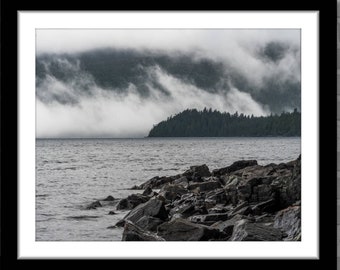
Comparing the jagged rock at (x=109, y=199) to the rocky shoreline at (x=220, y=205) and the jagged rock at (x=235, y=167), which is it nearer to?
the rocky shoreline at (x=220, y=205)

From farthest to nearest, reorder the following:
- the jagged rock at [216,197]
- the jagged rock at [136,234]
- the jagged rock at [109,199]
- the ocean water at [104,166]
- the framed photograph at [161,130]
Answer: the jagged rock at [216,197]
the jagged rock at [109,199]
the ocean water at [104,166]
the jagged rock at [136,234]
the framed photograph at [161,130]

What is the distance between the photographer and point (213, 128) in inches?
179

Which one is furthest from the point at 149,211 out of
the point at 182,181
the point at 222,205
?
the point at 222,205

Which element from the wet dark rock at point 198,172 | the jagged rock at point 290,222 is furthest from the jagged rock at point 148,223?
the jagged rock at point 290,222

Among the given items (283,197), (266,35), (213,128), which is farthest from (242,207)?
(266,35)

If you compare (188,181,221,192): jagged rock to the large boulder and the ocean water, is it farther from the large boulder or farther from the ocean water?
the large boulder

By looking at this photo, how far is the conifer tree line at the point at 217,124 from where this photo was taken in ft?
14.7

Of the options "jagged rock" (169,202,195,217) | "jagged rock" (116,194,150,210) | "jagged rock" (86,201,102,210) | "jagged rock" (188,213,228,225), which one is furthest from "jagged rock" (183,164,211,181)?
"jagged rock" (86,201,102,210)

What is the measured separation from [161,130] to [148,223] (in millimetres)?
835

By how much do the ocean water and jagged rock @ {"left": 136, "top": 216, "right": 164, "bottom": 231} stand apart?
176mm

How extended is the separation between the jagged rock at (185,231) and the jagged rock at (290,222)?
48 centimetres

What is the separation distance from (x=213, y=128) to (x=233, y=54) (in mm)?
683

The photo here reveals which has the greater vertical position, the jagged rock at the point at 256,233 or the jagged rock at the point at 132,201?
the jagged rock at the point at 132,201
